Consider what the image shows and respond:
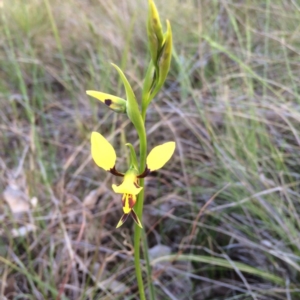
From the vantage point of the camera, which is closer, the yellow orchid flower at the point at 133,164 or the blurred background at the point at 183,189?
the yellow orchid flower at the point at 133,164

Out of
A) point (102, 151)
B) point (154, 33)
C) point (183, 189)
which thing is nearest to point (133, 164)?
point (102, 151)

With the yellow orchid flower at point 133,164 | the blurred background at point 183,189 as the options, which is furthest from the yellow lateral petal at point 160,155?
the blurred background at point 183,189

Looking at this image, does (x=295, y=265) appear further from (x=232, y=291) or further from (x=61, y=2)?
(x=61, y=2)

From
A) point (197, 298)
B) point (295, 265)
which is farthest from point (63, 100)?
point (295, 265)

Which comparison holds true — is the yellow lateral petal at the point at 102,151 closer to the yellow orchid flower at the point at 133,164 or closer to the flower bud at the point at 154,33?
the yellow orchid flower at the point at 133,164

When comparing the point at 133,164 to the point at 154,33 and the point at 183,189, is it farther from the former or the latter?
the point at 183,189

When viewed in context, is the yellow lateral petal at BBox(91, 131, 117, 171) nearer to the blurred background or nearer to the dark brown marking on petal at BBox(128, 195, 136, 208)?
the dark brown marking on petal at BBox(128, 195, 136, 208)

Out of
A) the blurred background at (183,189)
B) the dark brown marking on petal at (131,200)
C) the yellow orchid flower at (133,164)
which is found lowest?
the blurred background at (183,189)
